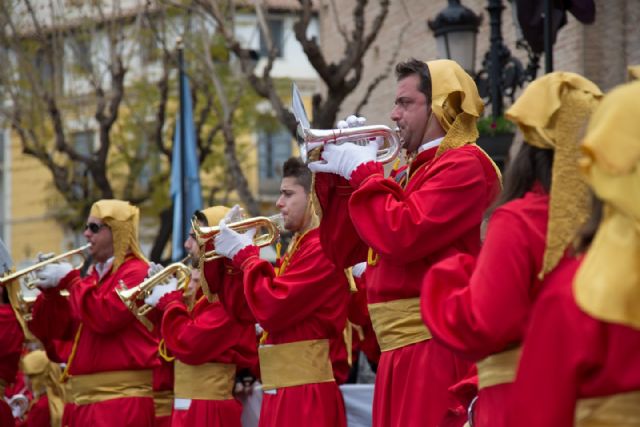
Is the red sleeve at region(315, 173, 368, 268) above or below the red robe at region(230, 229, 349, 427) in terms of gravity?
above

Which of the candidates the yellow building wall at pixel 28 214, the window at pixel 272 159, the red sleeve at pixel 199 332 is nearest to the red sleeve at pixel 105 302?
the red sleeve at pixel 199 332

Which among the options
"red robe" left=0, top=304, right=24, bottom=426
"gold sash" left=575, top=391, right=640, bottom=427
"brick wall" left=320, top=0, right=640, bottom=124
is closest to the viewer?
"gold sash" left=575, top=391, right=640, bottom=427

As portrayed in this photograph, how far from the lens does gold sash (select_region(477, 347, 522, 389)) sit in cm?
426

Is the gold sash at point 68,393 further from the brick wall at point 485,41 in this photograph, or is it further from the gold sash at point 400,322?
the brick wall at point 485,41

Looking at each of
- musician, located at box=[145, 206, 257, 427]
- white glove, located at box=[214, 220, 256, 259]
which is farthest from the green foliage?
white glove, located at box=[214, 220, 256, 259]

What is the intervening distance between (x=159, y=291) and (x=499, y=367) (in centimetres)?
501

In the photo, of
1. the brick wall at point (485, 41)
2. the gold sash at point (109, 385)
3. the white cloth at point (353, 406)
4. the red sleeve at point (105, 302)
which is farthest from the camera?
the brick wall at point (485, 41)

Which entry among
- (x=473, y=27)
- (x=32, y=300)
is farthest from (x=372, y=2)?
(x=32, y=300)

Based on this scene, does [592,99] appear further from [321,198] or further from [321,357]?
[321,357]

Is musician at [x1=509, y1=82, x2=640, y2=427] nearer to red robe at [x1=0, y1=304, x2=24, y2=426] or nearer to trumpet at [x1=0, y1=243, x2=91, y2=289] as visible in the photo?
trumpet at [x1=0, y1=243, x2=91, y2=289]

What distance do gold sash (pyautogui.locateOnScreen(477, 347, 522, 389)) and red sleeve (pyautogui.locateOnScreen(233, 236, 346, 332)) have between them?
2799mm

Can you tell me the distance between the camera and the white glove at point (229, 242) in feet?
24.1

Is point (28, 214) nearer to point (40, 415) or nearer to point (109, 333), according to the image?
point (40, 415)

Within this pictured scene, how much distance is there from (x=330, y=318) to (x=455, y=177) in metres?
2.04
